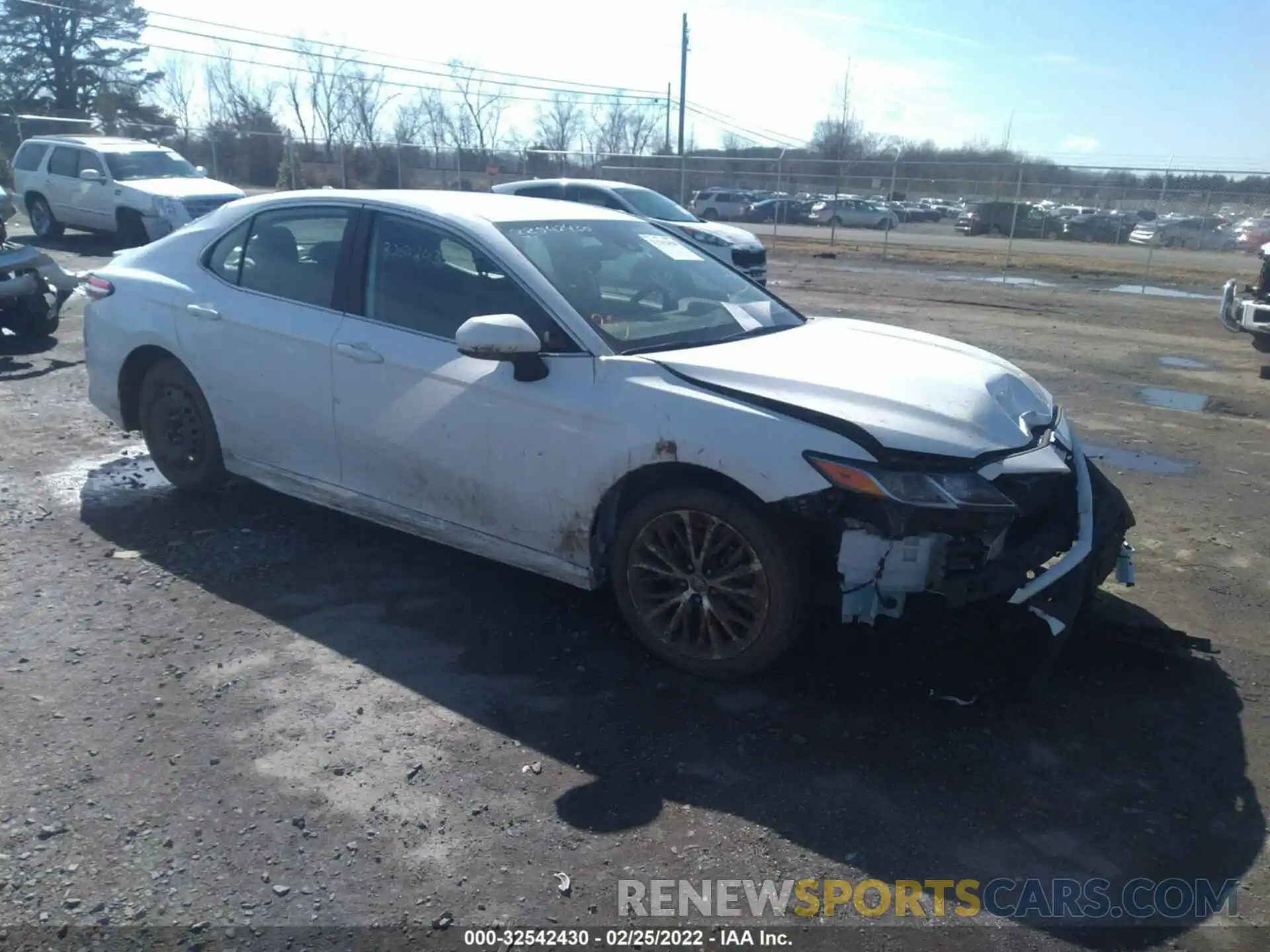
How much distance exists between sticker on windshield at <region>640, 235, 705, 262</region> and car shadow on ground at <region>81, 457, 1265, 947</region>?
5.66 feet

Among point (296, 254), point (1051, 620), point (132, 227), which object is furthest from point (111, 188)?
point (1051, 620)

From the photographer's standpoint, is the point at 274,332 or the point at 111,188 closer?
the point at 274,332

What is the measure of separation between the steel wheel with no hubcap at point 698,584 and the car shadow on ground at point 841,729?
20cm

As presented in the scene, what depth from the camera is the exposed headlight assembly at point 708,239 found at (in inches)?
587

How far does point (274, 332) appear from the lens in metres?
5.06

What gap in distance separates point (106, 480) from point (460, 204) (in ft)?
9.93

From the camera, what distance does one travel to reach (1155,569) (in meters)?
5.27

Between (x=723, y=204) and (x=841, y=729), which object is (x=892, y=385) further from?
(x=723, y=204)

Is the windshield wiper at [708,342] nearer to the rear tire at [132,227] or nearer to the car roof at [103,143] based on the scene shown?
the rear tire at [132,227]

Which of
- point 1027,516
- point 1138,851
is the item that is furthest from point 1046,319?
point 1138,851

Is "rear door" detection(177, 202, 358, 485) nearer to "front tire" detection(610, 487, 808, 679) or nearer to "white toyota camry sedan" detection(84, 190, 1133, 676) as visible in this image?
"white toyota camry sedan" detection(84, 190, 1133, 676)

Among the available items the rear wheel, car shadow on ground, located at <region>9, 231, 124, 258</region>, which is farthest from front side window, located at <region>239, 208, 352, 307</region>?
the rear wheel

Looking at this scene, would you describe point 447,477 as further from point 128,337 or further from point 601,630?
point 128,337

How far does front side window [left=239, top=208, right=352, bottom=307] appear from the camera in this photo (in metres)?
5.02
